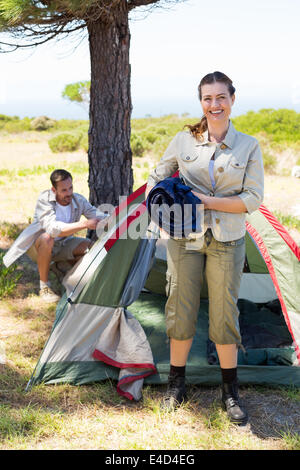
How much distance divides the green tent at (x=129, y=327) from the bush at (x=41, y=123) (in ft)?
100

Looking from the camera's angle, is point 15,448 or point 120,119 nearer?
point 15,448

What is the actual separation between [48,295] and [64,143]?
13347mm

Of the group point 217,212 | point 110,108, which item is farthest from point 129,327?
point 110,108

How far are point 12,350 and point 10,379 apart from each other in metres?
0.38

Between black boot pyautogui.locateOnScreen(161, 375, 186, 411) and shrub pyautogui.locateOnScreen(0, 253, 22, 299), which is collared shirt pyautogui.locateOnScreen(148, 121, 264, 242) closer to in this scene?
black boot pyautogui.locateOnScreen(161, 375, 186, 411)

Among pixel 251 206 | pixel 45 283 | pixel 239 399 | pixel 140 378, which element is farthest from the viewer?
pixel 45 283

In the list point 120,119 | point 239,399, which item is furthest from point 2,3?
point 239,399

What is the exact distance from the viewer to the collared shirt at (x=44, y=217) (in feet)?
12.3

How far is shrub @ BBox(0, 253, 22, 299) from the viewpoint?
4.00 m

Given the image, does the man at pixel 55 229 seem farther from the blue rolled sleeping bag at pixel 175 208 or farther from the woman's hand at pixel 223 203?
the woman's hand at pixel 223 203

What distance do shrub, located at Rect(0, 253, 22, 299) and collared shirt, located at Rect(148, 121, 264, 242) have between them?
7.61ft

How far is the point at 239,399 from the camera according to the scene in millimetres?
2508

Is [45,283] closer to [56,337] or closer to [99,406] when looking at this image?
[56,337]

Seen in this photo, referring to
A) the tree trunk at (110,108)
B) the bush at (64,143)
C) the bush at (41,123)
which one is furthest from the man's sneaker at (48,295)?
the bush at (41,123)
